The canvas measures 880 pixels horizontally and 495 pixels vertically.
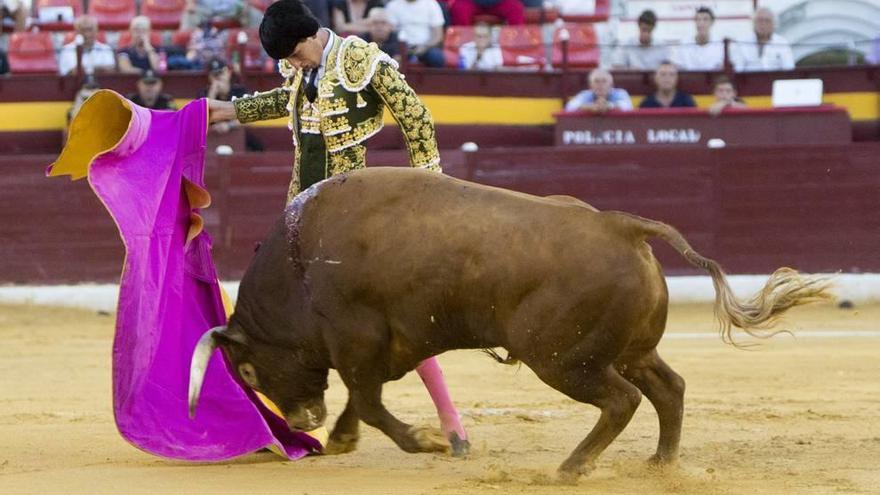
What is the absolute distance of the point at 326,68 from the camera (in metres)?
4.68

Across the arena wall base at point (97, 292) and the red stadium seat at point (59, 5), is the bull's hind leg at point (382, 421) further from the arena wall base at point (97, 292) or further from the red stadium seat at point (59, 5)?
the red stadium seat at point (59, 5)

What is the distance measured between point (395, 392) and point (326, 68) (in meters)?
2.44

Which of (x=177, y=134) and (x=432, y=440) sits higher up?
(x=177, y=134)

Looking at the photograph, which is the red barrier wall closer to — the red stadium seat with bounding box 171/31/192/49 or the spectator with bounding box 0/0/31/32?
the red stadium seat with bounding box 171/31/192/49

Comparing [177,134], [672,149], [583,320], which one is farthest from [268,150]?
[583,320]

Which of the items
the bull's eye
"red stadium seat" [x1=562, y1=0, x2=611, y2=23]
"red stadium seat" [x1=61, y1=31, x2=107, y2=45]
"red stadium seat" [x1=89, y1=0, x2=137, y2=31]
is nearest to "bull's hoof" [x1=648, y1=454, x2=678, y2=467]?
the bull's eye

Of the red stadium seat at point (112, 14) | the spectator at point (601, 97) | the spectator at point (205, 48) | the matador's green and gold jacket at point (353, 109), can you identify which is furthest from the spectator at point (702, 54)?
the matador's green and gold jacket at point (353, 109)

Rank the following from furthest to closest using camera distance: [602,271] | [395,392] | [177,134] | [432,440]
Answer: [395,392] < [177,134] < [432,440] < [602,271]

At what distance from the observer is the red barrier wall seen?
33.7ft

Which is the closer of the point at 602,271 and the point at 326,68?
the point at 602,271

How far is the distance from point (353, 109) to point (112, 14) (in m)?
7.28

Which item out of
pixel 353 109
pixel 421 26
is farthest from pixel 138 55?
pixel 353 109

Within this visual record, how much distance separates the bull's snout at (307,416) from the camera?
4699 mm

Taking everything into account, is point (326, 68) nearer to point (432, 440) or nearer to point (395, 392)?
point (432, 440)
